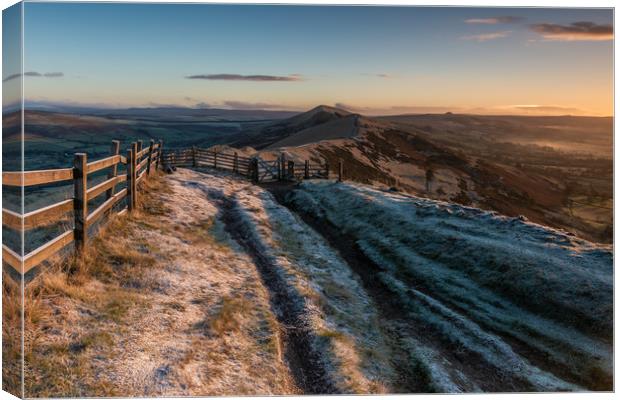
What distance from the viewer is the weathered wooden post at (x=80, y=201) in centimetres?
838

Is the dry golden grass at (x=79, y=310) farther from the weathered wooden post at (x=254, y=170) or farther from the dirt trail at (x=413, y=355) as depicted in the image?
the weathered wooden post at (x=254, y=170)

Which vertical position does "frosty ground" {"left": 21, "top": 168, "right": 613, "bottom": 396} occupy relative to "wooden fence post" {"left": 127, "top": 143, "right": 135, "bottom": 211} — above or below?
below

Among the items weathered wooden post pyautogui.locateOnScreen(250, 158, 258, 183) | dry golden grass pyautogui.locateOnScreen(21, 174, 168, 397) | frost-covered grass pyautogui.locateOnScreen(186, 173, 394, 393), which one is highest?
weathered wooden post pyautogui.locateOnScreen(250, 158, 258, 183)

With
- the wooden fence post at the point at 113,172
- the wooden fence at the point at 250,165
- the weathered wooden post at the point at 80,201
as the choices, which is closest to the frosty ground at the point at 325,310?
the weathered wooden post at the point at 80,201

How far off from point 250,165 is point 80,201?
2208 cm

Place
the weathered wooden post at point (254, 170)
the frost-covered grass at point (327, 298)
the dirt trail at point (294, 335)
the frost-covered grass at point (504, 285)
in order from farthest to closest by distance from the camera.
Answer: the weathered wooden post at point (254, 170)
the frost-covered grass at point (504, 285)
the frost-covered grass at point (327, 298)
the dirt trail at point (294, 335)

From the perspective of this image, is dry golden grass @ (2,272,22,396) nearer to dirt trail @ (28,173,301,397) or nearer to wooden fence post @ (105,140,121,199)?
dirt trail @ (28,173,301,397)

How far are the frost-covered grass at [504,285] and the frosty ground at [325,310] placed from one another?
0.04 metres

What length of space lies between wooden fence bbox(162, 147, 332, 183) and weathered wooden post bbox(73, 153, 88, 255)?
20.2m

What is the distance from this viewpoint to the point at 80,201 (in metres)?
8.46

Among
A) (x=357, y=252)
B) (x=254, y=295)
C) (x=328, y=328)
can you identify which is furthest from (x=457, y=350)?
(x=357, y=252)

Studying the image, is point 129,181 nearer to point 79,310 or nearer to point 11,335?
point 79,310

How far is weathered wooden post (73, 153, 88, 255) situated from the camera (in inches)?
330

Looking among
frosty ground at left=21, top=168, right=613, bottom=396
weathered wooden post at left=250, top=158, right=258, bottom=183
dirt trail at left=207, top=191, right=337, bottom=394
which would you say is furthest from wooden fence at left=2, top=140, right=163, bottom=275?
weathered wooden post at left=250, top=158, right=258, bottom=183
